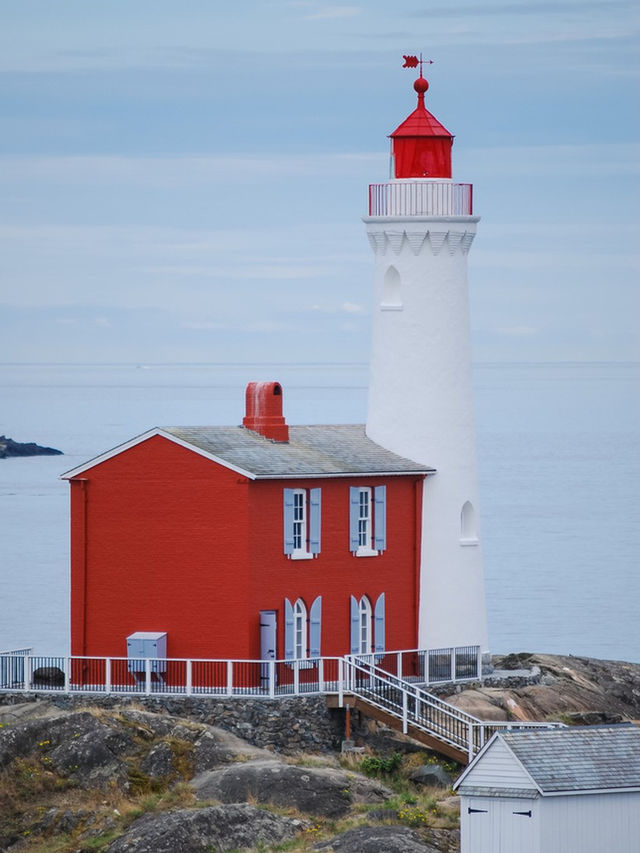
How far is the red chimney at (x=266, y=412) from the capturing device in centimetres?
4425

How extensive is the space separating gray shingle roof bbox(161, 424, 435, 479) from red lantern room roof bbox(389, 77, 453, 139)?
6.46 meters

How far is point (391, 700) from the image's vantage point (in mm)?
41281

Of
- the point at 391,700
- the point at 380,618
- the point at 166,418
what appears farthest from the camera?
the point at 166,418

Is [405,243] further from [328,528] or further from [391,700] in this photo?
[391,700]

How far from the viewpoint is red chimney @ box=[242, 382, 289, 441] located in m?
44.2

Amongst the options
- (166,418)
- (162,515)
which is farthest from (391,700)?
(166,418)

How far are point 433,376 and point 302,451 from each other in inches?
137

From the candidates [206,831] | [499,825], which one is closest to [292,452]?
[206,831]

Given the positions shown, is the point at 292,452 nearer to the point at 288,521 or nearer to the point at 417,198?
the point at 288,521

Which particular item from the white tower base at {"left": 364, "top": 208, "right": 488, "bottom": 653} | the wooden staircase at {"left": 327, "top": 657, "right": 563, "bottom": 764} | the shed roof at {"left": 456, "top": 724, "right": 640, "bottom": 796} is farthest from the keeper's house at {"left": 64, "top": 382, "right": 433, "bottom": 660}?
the shed roof at {"left": 456, "top": 724, "right": 640, "bottom": 796}

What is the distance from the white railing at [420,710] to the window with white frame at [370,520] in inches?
108

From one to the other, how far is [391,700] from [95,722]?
6.20 metres

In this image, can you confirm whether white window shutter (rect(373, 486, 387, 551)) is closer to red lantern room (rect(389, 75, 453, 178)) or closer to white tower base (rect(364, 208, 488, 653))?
white tower base (rect(364, 208, 488, 653))

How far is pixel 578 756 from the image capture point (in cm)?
3381
